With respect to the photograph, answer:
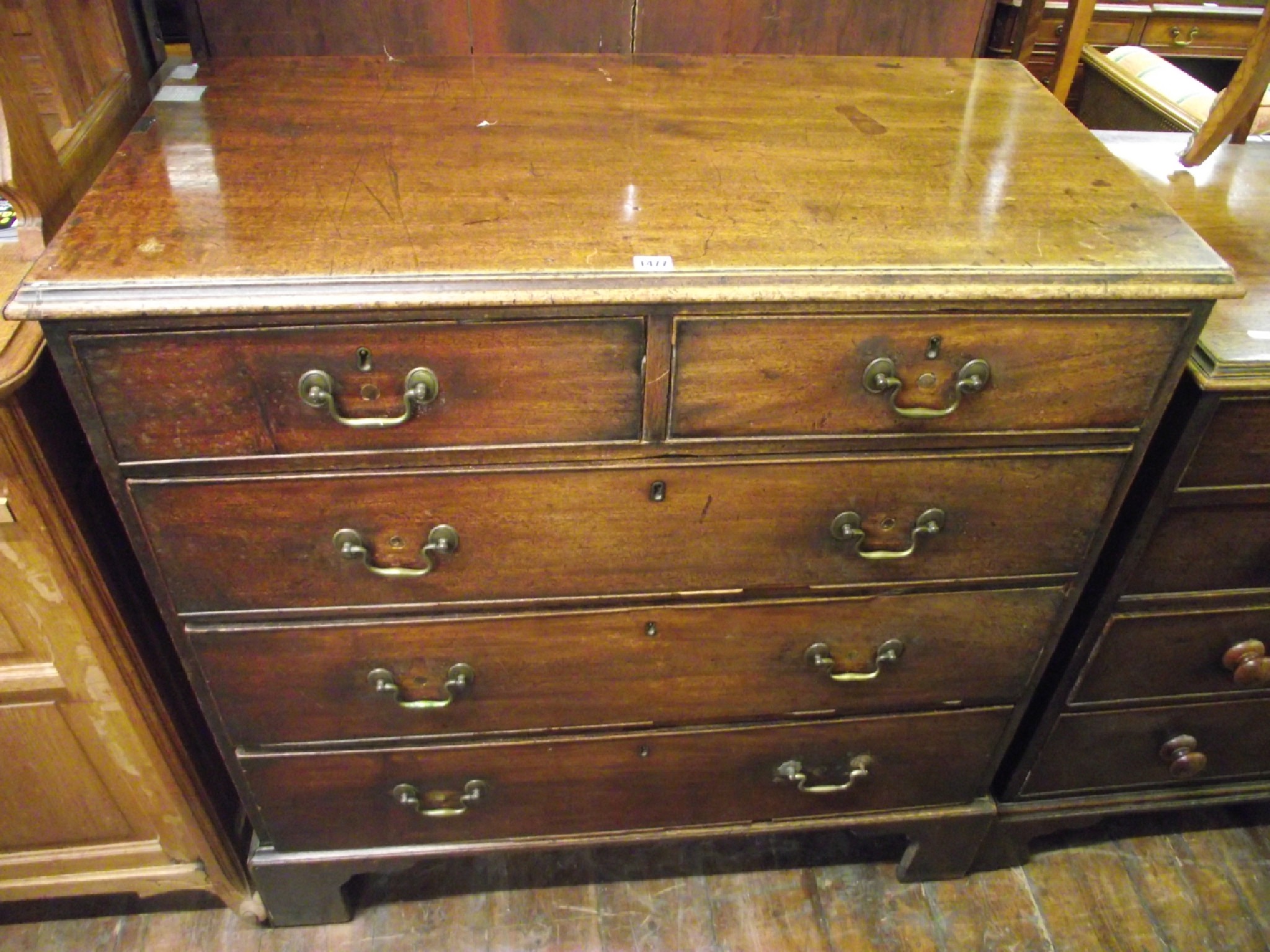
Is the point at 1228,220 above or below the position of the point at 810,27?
below

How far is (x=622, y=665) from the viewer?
3.70ft

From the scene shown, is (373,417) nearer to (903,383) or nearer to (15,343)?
(15,343)

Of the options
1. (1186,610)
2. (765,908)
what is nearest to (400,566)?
(765,908)

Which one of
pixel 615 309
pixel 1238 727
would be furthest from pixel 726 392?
pixel 1238 727

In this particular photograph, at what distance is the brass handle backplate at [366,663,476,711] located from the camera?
1.08 meters

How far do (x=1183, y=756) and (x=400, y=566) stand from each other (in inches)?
43.4

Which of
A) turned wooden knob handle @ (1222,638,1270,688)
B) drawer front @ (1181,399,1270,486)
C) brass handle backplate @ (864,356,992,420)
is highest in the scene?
brass handle backplate @ (864,356,992,420)

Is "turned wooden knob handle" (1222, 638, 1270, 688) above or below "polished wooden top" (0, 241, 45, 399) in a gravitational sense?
below

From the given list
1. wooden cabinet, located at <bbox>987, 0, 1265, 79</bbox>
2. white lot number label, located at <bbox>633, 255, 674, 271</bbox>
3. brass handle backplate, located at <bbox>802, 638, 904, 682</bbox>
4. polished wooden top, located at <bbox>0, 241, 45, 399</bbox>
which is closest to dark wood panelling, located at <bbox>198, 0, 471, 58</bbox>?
polished wooden top, located at <bbox>0, 241, 45, 399</bbox>

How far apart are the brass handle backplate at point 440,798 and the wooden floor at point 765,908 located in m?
0.26

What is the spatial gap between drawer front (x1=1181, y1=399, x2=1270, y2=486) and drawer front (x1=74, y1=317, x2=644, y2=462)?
61 cm

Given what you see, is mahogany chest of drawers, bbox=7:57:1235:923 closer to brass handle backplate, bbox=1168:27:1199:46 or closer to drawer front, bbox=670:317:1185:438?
Result: drawer front, bbox=670:317:1185:438

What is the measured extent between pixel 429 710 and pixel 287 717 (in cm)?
16

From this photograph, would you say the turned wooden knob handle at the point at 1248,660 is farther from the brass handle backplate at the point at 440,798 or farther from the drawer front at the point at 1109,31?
the drawer front at the point at 1109,31
